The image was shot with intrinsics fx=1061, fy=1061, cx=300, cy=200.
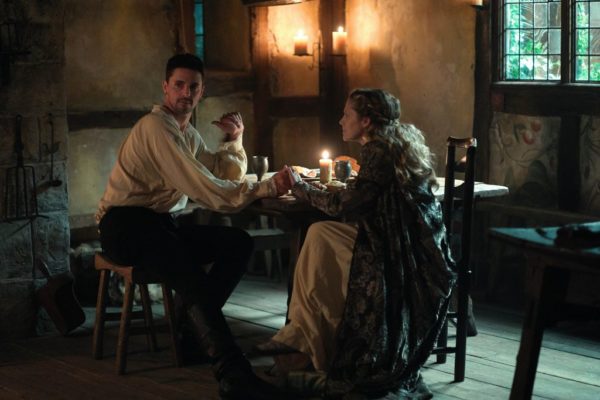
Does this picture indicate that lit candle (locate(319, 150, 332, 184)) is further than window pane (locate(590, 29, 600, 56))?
No

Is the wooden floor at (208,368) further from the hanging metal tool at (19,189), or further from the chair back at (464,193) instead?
the hanging metal tool at (19,189)

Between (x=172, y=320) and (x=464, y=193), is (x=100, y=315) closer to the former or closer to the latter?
(x=172, y=320)

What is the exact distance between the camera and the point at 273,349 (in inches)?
190

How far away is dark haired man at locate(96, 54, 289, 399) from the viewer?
15.5 feet

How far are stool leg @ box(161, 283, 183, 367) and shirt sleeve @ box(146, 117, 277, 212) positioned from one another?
20.0 inches

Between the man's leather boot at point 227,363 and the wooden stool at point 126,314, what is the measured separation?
14.3 inches

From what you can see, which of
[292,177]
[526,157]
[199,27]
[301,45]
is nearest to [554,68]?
[526,157]

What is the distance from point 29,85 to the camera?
19.3 ft

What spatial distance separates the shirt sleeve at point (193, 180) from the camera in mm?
4926

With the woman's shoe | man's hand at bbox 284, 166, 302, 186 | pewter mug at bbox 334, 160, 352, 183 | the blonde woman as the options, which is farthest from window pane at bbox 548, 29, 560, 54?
the woman's shoe

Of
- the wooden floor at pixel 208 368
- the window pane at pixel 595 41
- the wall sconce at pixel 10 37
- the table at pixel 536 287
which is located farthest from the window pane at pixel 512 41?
the table at pixel 536 287

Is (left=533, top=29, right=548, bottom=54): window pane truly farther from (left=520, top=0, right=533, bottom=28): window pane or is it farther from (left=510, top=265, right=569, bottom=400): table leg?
(left=510, top=265, right=569, bottom=400): table leg

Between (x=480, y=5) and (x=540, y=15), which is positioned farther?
(x=480, y=5)

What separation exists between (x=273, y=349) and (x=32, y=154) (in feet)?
6.53
